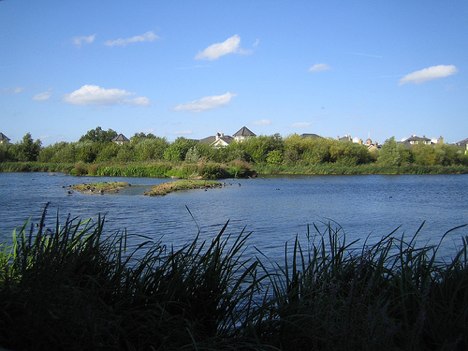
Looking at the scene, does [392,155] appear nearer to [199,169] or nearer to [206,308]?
[199,169]

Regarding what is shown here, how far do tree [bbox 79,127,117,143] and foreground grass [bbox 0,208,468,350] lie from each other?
130ft

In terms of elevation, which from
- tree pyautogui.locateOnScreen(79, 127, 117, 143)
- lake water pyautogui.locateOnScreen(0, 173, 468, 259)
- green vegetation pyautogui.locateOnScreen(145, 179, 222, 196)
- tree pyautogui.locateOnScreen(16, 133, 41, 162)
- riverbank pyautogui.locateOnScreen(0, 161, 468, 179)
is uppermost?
tree pyautogui.locateOnScreen(79, 127, 117, 143)

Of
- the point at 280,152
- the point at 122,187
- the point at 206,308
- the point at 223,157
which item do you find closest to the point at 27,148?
the point at 122,187

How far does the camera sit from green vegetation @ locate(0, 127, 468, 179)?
36844 mm

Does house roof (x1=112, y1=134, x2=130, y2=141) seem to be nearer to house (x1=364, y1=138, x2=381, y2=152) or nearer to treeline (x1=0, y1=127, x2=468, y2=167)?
treeline (x1=0, y1=127, x2=468, y2=167)

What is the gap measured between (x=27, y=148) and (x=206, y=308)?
1137 inches

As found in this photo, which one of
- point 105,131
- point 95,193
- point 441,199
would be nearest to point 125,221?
point 95,193

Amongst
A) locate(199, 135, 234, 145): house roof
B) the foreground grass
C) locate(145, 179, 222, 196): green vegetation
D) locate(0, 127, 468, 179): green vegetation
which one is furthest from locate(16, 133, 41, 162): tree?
locate(199, 135, 234, 145): house roof

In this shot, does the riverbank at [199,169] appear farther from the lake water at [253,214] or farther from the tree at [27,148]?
the lake water at [253,214]

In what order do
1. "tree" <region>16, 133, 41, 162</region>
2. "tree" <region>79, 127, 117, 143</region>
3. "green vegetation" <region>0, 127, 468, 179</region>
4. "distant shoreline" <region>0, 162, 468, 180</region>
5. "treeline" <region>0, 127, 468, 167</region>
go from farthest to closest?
"treeline" <region>0, 127, 468, 167</region>, "tree" <region>79, 127, 117, 143</region>, "green vegetation" <region>0, 127, 468, 179</region>, "distant shoreline" <region>0, 162, 468, 180</region>, "tree" <region>16, 133, 41, 162</region>

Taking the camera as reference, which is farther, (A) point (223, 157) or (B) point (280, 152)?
(B) point (280, 152)

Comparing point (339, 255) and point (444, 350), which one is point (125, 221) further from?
point (444, 350)

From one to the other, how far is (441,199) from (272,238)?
14.8 m

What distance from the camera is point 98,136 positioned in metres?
43.4
